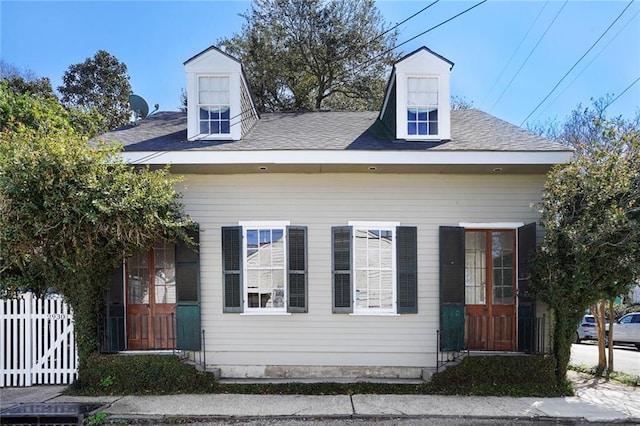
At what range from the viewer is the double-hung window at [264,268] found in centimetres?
638

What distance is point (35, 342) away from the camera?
19.9 ft

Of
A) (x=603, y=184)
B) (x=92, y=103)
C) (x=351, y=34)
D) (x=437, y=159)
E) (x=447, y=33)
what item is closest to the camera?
(x=603, y=184)

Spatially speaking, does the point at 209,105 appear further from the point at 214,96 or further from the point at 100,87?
the point at 100,87

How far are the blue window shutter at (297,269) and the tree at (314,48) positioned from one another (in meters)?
9.74

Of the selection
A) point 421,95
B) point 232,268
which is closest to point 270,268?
point 232,268

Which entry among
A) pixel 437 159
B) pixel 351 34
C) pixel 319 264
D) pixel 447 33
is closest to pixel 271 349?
pixel 319 264

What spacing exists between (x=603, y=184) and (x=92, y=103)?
24.2 m

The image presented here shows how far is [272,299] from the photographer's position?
6.48m

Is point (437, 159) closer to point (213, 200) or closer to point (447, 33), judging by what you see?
point (447, 33)

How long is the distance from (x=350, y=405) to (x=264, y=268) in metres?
2.48

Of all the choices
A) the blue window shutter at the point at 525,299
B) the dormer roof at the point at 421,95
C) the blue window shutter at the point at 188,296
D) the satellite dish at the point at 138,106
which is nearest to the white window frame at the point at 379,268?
the dormer roof at the point at 421,95

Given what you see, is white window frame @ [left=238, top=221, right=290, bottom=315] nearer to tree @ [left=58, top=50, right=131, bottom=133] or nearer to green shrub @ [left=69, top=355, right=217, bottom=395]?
green shrub @ [left=69, top=355, right=217, bottom=395]

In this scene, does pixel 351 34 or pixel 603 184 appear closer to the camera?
pixel 603 184

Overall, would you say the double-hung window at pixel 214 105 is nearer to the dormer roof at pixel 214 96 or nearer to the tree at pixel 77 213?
the dormer roof at pixel 214 96
